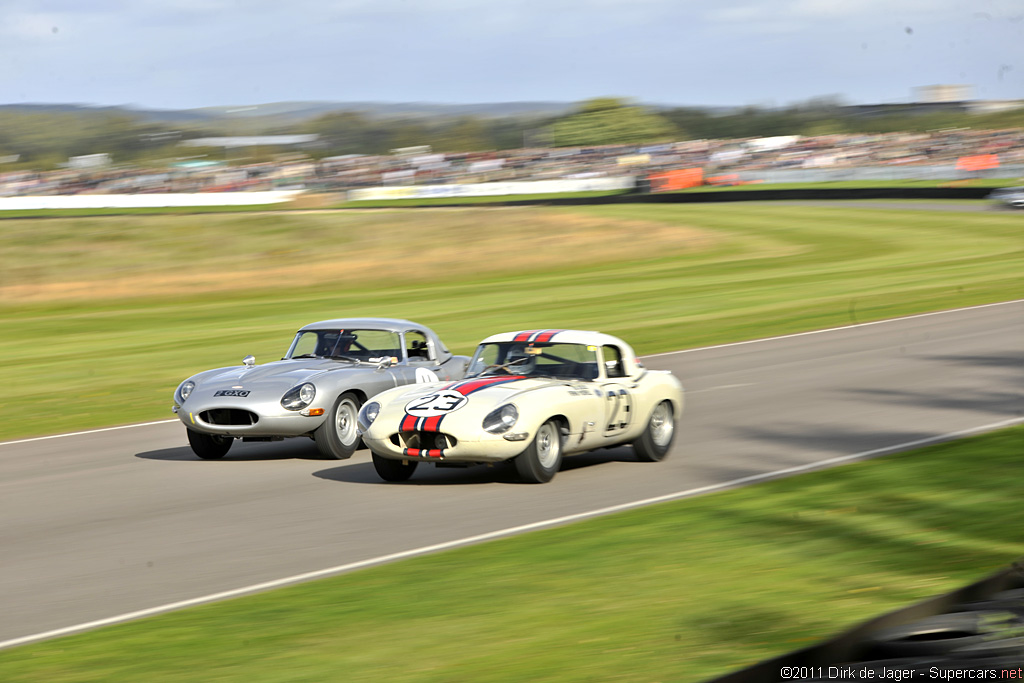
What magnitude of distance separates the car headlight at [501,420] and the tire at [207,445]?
334cm

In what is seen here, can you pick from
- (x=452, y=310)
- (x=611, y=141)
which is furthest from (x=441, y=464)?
(x=611, y=141)

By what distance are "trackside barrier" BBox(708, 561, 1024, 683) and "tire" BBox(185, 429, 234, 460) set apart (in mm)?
8452

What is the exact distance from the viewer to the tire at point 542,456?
9438 millimetres

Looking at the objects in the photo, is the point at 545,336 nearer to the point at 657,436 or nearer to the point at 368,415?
the point at 657,436

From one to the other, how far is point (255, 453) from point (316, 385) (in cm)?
136

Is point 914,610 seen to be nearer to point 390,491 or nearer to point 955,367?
point 390,491

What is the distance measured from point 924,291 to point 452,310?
1113cm

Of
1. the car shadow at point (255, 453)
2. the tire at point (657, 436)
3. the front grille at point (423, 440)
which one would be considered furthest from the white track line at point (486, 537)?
the car shadow at point (255, 453)

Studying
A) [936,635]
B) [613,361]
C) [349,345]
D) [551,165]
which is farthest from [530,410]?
[551,165]

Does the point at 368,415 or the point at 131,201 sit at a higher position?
the point at 131,201

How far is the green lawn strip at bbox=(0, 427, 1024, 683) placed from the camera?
531 cm

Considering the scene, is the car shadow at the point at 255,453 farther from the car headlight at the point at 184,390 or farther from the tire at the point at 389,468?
the tire at the point at 389,468

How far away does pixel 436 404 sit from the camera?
9.54 meters

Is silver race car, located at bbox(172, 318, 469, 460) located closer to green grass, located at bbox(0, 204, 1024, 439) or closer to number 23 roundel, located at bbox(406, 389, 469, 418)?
number 23 roundel, located at bbox(406, 389, 469, 418)
